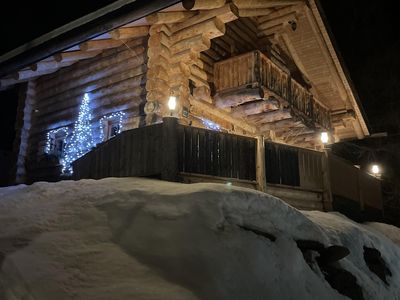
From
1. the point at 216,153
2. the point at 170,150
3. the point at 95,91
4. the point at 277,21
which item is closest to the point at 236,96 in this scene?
the point at 216,153

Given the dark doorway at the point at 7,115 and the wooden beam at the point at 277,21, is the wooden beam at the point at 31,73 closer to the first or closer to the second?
the dark doorway at the point at 7,115

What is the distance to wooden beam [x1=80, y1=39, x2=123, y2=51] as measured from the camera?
42.1 feet

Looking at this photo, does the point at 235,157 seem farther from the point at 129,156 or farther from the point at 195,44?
the point at 195,44

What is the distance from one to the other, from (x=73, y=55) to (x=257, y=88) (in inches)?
264

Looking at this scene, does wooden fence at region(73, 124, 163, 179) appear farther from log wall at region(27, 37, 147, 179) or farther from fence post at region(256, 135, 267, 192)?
fence post at region(256, 135, 267, 192)

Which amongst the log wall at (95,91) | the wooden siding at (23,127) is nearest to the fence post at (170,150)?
the log wall at (95,91)

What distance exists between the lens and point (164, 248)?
5.00 m

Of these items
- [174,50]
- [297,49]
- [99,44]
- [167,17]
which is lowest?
[174,50]

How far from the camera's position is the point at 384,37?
29.7m

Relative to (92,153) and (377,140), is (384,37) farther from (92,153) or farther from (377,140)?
(92,153)

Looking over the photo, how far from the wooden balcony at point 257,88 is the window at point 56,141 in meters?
6.29

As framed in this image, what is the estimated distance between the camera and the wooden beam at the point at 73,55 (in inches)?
527

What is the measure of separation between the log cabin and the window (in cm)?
4

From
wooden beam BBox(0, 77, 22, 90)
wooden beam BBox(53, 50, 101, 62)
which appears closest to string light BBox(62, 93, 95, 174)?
wooden beam BBox(53, 50, 101, 62)
